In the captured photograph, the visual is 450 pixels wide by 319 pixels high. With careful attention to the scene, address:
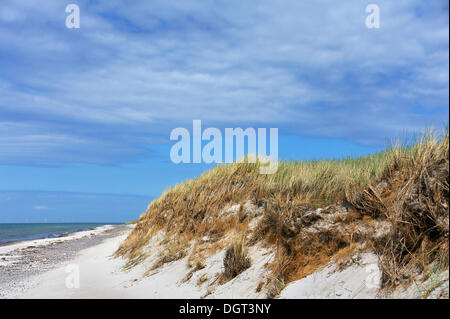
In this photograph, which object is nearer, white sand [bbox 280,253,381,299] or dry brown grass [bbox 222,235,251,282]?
white sand [bbox 280,253,381,299]

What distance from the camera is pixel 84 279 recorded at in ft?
46.5

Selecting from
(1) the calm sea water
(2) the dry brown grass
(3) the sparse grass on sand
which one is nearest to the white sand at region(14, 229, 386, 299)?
(2) the dry brown grass

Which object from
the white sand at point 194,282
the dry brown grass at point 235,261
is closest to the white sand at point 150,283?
the white sand at point 194,282

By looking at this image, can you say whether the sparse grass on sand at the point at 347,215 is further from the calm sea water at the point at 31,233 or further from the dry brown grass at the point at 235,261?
the calm sea water at the point at 31,233

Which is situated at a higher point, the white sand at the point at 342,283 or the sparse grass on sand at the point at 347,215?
the sparse grass on sand at the point at 347,215

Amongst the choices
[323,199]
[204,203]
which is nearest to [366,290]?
[323,199]

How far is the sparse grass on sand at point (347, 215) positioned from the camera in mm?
6609

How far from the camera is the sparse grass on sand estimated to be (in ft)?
21.7

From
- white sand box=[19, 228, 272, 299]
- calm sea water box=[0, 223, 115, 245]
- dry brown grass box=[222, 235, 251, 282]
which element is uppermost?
dry brown grass box=[222, 235, 251, 282]

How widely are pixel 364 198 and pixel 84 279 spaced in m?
10.7

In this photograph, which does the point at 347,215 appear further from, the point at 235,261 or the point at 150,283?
the point at 150,283

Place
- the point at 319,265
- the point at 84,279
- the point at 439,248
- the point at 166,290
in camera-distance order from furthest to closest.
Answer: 1. the point at 84,279
2. the point at 166,290
3. the point at 319,265
4. the point at 439,248

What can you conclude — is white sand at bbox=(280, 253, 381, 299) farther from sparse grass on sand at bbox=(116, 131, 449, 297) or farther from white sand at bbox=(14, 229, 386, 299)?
sparse grass on sand at bbox=(116, 131, 449, 297)
